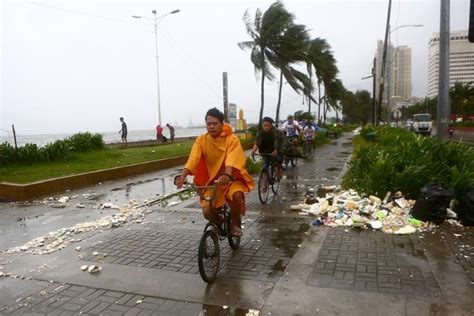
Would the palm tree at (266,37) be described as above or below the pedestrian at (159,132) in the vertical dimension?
above

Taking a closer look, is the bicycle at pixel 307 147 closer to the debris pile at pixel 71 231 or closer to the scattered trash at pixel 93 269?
the debris pile at pixel 71 231

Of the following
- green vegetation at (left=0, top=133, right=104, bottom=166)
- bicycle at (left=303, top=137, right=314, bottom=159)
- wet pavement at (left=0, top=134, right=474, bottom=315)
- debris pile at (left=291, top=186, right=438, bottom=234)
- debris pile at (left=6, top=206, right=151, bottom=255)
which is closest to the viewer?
wet pavement at (left=0, top=134, right=474, bottom=315)

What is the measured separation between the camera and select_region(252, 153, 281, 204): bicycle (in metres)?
8.30

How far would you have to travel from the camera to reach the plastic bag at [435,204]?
20.4ft

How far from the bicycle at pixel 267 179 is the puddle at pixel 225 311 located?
4.42m

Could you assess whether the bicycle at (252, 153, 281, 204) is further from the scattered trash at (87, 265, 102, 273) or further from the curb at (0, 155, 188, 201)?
the curb at (0, 155, 188, 201)

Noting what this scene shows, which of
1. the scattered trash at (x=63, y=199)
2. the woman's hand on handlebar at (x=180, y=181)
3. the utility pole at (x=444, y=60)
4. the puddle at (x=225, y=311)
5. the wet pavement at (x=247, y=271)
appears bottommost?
the puddle at (x=225, y=311)

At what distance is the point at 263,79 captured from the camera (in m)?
18.4

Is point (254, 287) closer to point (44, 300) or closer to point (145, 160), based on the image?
point (44, 300)

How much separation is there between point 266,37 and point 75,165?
33.4ft

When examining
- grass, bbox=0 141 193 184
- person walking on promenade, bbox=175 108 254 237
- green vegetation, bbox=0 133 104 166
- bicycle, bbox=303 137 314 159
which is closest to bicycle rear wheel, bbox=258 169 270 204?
person walking on promenade, bbox=175 108 254 237

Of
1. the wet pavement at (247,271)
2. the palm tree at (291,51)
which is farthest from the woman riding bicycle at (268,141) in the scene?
the palm tree at (291,51)

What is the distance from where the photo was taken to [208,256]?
14.3 ft

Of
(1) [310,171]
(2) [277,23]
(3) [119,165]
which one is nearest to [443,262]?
(1) [310,171]
